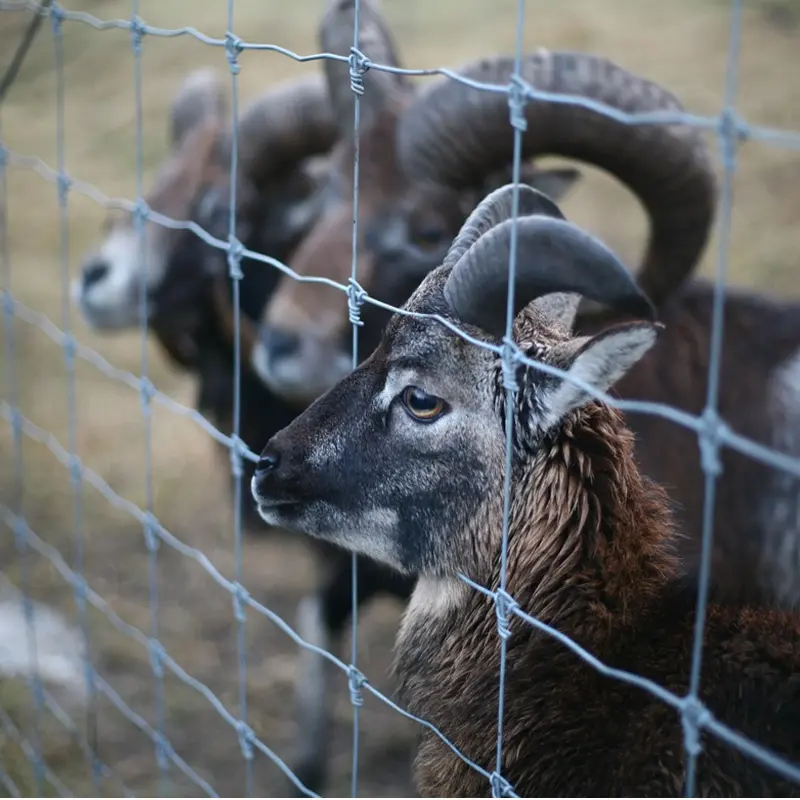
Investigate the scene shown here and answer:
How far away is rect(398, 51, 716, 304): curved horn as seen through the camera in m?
3.57

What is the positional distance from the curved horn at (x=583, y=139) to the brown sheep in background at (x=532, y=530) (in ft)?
4.30

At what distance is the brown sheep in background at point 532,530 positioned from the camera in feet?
6.06

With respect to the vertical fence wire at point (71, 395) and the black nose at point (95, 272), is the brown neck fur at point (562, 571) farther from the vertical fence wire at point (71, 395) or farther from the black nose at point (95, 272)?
the black nose at point (95, 272)

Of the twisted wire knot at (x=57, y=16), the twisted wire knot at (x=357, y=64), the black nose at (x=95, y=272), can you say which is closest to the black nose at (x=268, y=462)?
the twisted wire knot at (x=357, y=64)

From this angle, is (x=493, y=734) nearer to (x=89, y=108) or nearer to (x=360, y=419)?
(x=360, y=419)

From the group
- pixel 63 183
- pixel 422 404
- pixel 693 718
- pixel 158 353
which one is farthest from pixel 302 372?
pixel 158 353

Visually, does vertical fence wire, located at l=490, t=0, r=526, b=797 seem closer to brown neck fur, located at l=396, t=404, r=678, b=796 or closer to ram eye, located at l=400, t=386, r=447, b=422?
brown neck fur, located at l=396, t=404, r=678, b=796

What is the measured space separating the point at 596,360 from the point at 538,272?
0.62ft

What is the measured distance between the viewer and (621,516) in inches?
86.3

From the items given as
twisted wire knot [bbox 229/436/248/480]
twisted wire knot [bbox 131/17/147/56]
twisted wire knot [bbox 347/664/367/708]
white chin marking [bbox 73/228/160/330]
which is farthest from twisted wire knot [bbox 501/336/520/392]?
white chin marking [bbox 73/228/160/330]

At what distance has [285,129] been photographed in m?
5.11

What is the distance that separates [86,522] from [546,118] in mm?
3922

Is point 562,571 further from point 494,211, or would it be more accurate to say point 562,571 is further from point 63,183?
point 63,183

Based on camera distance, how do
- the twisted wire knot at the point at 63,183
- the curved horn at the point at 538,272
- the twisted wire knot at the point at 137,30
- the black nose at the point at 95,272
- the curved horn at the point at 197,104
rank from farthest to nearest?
the curved horn at the point at 197,104 → the black nose at the point at 95,272 → the twisted wire knot at the point at 63,183 → the twisted wire knot at the point at 137,30 → the curved horn at the point at 538,272
